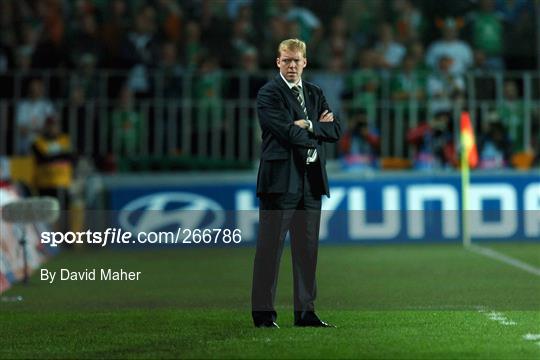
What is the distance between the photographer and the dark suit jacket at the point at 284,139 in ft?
30.7

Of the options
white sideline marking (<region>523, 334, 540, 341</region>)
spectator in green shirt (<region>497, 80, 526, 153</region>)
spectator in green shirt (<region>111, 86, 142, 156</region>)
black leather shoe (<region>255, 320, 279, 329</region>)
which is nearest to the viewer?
white sideline marking (<region>523, 334, 540, 341</region>)

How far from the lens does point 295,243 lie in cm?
958

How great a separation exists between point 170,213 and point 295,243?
16.1 feet

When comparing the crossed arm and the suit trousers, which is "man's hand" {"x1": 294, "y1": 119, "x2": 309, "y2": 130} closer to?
the crossed arm

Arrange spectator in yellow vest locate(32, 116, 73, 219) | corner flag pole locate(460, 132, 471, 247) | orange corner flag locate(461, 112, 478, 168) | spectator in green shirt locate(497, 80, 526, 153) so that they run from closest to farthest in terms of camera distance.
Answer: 1. corner flag pole locate(460, 132, 471, 247)
2. spectator in yellow vest locate(32, 116, 73, 219)
3. orange corner flag locate(461, 112, 478, 168)
4. spectator in green shirt locate(497, 80, 526, 153)

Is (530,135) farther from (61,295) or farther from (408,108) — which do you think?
(61,295)

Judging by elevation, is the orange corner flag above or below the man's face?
below

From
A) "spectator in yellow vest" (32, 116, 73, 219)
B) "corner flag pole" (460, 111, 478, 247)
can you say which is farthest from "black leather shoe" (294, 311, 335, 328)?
"spectator in yellow vest" (32, 116, 73, 219)

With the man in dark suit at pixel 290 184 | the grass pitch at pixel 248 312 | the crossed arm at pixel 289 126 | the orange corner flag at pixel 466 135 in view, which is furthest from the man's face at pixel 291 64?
the orange corner flag at pixel 466 135

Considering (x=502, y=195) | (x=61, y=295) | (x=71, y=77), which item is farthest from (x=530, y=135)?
(x=61, y=295)

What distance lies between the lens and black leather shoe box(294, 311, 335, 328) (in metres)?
9.62

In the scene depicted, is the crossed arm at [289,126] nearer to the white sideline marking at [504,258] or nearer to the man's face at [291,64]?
the man's face at [291,64]

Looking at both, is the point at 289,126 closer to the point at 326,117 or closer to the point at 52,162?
the point at 326,117

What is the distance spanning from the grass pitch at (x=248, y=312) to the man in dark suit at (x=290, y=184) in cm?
28
